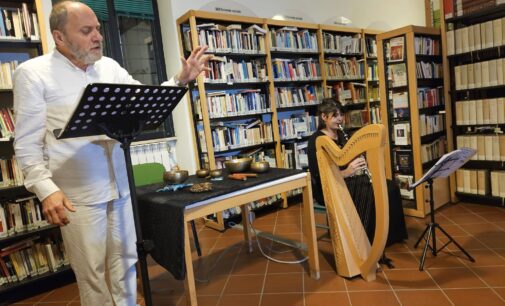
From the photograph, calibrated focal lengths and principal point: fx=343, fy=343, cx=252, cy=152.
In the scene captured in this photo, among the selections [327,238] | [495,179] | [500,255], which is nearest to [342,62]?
[495,179]

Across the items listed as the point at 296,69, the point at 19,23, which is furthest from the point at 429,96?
the point at 19,23

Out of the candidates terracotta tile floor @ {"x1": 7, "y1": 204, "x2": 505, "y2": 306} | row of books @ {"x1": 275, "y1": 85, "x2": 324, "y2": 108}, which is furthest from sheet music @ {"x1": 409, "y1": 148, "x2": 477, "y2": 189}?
row of books @ {"x1": 275, "y1": 85, "x2": 324, "y2": 108}

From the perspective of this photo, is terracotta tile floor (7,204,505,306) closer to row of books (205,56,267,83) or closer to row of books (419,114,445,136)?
row of books (419,114,445,136)

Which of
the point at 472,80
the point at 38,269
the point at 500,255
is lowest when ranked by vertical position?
the point at 500,255

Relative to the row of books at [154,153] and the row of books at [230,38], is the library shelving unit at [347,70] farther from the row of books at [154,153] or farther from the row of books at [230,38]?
the row of books at [154,153]

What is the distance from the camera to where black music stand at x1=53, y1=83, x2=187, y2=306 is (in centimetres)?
117

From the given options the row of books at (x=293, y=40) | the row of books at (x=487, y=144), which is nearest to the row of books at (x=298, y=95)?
the row of books at (x=293, y=40)

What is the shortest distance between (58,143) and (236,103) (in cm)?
250

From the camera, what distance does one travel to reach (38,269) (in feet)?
8.59

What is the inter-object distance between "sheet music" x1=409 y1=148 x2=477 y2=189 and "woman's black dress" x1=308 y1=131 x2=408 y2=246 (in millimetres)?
400

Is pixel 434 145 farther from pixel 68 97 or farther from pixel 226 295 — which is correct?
pixel 68 97

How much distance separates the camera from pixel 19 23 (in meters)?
2.49

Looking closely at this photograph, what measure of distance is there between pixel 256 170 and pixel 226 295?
0.87 metres

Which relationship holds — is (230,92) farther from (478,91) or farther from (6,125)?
(478,91)
